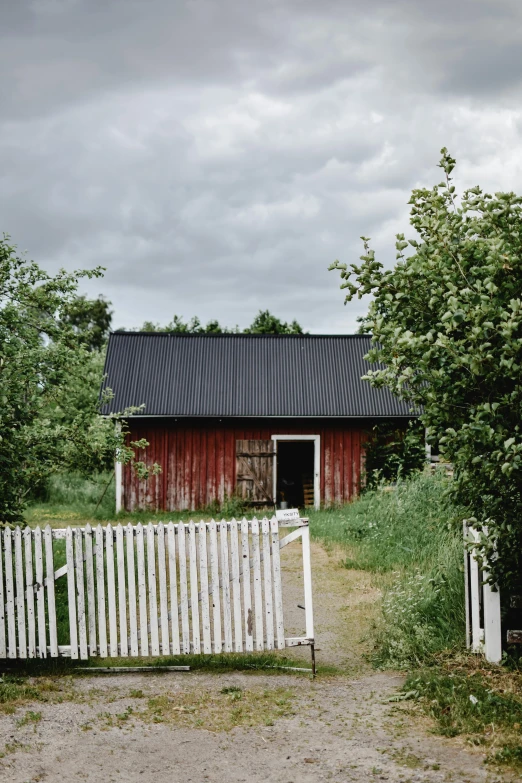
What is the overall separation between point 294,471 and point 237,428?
5395 mm

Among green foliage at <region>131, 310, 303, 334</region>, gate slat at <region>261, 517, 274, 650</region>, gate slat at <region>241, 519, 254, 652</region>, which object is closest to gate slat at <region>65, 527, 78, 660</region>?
gate slat at <region>241, 519, 254, 652</region>

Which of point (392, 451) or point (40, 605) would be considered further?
point (392, 451)

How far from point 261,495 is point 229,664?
12.2 meters

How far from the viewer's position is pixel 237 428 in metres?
20.0

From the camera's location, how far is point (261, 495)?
19.8m

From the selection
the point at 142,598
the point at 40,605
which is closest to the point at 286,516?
the point at 142,598

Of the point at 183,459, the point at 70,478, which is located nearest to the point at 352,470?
the point at 183,459

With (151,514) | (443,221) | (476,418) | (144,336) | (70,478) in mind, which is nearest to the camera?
(476,418)

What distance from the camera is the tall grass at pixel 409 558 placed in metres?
7.55

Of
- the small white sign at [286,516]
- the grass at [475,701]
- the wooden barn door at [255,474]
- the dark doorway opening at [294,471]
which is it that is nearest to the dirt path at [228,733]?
the grass at [475,701]

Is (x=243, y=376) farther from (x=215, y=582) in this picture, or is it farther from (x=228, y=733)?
(x=228, y=733)

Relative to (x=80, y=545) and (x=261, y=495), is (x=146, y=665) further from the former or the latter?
(x=261, y=495)

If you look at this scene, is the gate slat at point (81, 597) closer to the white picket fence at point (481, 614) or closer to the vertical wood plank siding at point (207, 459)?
the white picket fence at point (481, 614)

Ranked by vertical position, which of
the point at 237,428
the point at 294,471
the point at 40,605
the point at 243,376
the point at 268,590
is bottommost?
the point at 294,471
